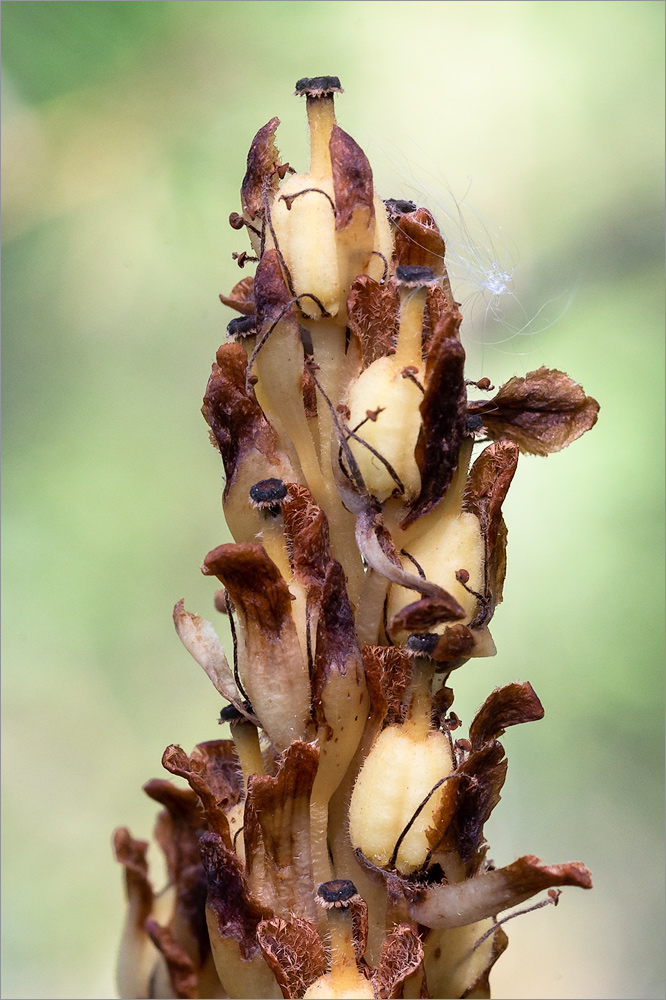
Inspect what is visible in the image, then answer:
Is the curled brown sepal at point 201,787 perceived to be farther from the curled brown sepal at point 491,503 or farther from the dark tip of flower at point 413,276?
the dark tip of flower at point 413,276

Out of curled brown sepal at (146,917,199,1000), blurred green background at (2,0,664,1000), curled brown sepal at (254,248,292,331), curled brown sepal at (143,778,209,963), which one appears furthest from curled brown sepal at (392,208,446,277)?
blurred green background at (2,0,664,1000)

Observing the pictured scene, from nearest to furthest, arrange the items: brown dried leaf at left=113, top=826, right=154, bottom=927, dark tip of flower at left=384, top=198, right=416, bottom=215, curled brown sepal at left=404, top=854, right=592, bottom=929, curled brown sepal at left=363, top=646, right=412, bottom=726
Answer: curled brown sepal at left=404, top=854, right=592, bottom=929
curled brown sepal at left=363, top=646, right=412, bottom=726
dark tip of flower at left=384, top=198, right=416, bottom=215
brown dried leaf at left=113, top=826, right=154, bottom=927

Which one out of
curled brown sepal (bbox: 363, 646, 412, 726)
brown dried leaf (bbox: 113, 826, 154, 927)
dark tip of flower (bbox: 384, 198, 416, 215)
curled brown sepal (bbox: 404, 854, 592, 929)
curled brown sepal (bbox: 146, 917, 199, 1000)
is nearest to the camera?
curled brown sepal (bbox: 404, 854, 592, 929)

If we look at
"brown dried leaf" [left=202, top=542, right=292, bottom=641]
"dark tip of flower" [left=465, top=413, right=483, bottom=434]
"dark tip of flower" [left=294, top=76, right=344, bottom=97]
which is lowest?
"brown dried leaf" [left=202, top=542, right=292, bottom=641]

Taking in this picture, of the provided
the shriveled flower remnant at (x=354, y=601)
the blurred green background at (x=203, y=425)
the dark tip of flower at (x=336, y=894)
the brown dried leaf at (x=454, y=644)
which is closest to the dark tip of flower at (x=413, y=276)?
the shriveled flower remnant at (x=354, y=601)

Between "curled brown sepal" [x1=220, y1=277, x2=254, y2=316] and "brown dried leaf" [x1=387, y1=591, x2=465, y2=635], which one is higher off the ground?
"curled brown sepal" [x1=220, y1=277, x2=254, y2=316]

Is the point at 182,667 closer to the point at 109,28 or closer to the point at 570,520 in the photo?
the point at 570,520

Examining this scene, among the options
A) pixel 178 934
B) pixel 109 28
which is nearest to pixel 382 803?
pixel 178 934

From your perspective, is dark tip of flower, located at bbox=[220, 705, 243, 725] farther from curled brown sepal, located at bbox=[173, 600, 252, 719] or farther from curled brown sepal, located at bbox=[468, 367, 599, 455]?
curled brown sepal, located at bbox=[468, 367, 599, 455]
